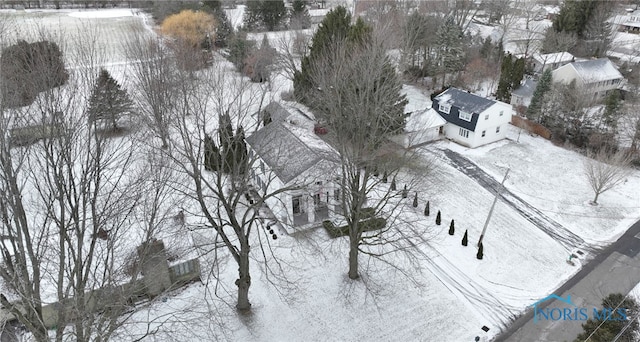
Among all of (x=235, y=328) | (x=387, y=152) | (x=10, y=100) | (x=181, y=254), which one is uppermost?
(x=10, y=100)

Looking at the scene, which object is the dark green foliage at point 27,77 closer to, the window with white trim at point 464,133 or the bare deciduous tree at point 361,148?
the bare deciduous tree at point 361,148

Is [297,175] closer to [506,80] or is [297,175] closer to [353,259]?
[353,259]

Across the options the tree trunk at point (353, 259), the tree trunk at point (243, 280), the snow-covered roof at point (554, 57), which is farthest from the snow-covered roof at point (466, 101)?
the tree trunk at point (243, 280)

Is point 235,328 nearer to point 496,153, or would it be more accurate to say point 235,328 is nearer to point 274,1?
point 496,153

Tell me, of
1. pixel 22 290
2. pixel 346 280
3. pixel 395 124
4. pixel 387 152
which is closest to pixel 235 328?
pixel 346 280

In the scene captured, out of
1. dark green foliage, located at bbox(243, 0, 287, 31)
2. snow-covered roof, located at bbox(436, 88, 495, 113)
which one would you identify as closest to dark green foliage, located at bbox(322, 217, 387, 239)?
snow-covered roof, located at bbox(436, 88, 495, 113)
